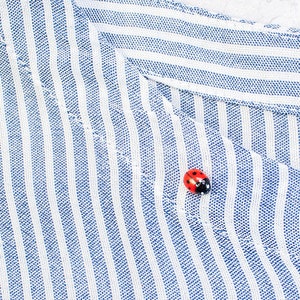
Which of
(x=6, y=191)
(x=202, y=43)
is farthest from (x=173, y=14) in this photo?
(x=6, y=191)

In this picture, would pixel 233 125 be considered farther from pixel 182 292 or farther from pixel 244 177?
pixel 182 292

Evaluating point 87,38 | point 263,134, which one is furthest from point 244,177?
point 87,38

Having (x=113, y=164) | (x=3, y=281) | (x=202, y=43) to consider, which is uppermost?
(x=202, y=43)

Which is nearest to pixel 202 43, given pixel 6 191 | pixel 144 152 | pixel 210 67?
Answer: pixel 210 67

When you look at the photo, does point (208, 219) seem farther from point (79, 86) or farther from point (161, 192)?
point (79, 86)

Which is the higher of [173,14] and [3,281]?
[173,14]

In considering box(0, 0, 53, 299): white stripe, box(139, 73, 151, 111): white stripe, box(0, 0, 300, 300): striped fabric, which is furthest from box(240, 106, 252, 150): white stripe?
box(0, 0, 53, 299): white stripe

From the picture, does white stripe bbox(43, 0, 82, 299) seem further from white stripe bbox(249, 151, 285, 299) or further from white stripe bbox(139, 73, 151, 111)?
white stripe bbox(249, 151, 285, 299)
